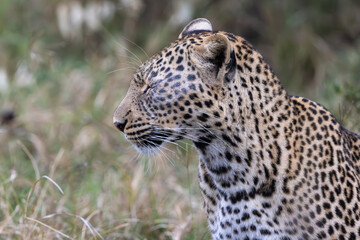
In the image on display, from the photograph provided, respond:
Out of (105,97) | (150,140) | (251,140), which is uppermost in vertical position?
(251,140)

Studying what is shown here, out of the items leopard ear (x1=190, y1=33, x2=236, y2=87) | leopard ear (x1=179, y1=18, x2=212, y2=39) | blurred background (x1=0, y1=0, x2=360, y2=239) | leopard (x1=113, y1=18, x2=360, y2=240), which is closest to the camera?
leopard ear (x1=190, y1=33, x2=236, y2=87)

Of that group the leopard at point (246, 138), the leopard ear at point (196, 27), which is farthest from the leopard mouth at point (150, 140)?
the leopard ear at point (196, 27)

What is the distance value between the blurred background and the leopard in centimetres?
37

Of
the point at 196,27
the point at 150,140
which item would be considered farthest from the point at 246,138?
the point at 196,27

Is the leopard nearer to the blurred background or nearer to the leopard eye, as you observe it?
the leopard eye

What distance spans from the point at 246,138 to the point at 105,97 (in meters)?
5.14

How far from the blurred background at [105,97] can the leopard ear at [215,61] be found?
638 mm

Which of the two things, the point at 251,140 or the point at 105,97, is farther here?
the point at 105,97

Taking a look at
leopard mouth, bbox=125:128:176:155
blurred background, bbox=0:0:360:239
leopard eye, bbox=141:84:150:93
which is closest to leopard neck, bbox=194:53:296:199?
leopard mouth, bbox=125:128:176:155

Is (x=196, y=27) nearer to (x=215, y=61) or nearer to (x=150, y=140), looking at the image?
(x=215, y=61)

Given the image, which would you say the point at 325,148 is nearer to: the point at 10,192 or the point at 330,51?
the point at 10,192

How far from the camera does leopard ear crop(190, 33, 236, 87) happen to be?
393 cm

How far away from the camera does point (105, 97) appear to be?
9062 millimetres

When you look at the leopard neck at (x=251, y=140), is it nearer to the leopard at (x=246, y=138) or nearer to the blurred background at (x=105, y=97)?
the leopard at (x=246, y=138)
